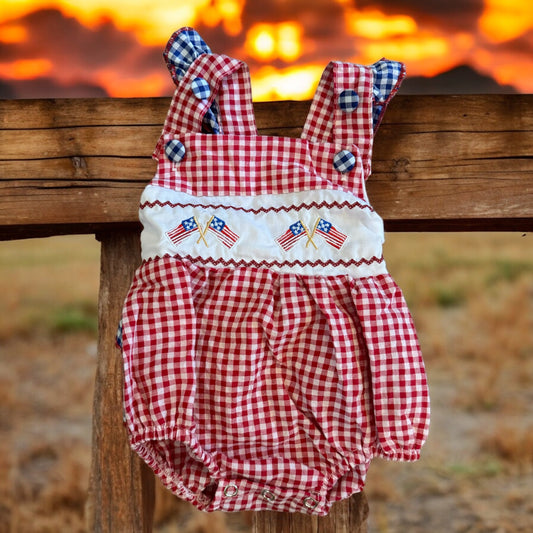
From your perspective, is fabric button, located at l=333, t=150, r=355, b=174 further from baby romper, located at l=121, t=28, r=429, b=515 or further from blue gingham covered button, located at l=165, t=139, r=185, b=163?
blue gingham covered button, located at l=165, t=139, r=185, b=163

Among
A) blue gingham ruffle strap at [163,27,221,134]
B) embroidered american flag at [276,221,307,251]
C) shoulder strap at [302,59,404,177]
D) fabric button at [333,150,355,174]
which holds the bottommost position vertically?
embroidered american flag at [276,221,307,251]

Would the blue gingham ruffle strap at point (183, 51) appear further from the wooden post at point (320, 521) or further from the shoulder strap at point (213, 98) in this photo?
the wooden post at point (320, 521)

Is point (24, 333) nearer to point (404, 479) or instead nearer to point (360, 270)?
point (404, 479)

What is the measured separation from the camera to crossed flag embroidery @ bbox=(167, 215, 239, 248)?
0.71m

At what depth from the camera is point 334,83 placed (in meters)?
0.70

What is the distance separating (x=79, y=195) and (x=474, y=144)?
1.57 feet

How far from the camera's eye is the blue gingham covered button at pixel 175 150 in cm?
71

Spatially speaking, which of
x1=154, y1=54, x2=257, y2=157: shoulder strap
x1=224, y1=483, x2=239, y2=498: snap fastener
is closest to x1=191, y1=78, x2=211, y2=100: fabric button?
x1=154, y1=54, x2=257, y2=157: shoulder strap

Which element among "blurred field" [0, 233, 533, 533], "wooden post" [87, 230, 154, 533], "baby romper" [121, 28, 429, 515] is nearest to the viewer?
"baby romper" [121, 28, 429, 515]

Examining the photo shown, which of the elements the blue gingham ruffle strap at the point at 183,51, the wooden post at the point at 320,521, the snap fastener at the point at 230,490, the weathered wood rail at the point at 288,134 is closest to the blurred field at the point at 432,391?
the wooden post at the point at 320,521

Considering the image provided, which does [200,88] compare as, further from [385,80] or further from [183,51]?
[385,80]

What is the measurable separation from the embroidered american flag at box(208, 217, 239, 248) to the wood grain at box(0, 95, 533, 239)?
114 mm

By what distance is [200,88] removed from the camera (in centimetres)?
71

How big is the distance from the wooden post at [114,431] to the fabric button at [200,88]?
202 millimetres
